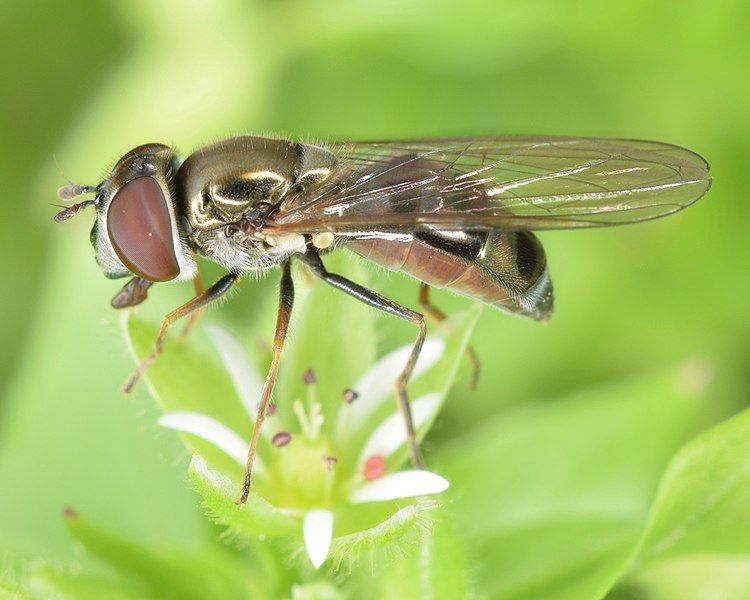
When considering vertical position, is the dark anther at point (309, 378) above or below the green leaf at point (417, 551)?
above

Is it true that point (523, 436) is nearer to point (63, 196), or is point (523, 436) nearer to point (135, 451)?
point (135, 451)

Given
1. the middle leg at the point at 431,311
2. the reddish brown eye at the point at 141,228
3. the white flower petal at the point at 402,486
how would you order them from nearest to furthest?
the white flower petal at the point at 402,486
the reddish brown eye at the point at 141,228
the middle leg at the point at 431,311

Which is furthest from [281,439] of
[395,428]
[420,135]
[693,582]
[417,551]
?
[420,135]

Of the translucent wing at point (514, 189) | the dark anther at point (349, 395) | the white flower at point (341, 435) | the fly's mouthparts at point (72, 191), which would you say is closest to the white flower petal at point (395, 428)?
the white flower at point (341, 435)

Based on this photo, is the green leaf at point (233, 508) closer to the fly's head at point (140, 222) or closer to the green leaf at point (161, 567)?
the green leaf at point (161, 567)

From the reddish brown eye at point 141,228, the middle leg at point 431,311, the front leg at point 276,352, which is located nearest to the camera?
the front leg at point 276,352

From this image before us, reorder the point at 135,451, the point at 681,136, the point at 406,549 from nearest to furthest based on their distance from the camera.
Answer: the point at 406,549 < the point at 135,451 < the point at 681,136

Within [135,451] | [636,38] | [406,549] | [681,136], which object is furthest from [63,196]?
[681,136]
